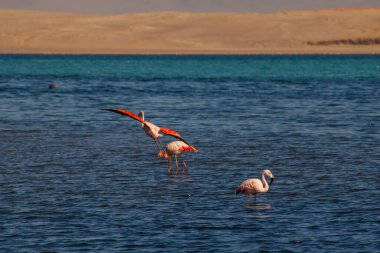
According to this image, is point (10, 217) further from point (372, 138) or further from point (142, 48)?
point (142, 48)

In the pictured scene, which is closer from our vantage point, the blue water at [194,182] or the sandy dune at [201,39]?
the blue water at [194,182]

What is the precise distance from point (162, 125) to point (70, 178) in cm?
1426

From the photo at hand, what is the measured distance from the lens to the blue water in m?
15.3

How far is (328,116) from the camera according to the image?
38438mm

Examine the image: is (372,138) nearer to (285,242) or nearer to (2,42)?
(285,242)

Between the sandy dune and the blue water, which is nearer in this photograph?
the blue water

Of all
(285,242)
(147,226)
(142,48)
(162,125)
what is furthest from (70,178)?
(142,48)

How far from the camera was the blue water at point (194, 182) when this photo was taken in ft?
50.3

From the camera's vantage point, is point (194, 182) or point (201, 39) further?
point (201, 39)

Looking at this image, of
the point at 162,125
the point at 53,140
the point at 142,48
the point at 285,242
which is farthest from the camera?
the point at 142,48

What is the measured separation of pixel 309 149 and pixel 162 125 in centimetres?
976

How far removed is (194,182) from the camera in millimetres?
20844

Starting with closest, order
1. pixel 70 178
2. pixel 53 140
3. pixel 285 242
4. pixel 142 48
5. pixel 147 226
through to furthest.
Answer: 1. pixel 285 242
2. pixel 147 226
3. pixel 70 178
4. pixel 53 140
5. pixel 142 48

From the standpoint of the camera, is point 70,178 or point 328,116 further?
point 328,116
